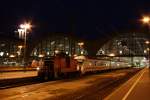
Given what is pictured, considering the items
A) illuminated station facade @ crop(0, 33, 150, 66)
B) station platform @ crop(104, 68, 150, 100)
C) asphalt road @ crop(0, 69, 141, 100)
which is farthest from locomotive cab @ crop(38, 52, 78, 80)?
illuminated station facade @ crop(0, 33, 150, 66)

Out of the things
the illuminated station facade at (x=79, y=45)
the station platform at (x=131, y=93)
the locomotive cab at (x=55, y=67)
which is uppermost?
the illuminated station facade at (x=79, y=45)

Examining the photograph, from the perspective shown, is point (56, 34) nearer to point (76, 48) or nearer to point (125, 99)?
point (76, 48)

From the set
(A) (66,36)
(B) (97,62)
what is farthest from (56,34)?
(B) (97,62)

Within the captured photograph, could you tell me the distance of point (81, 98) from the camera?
20.0 meters

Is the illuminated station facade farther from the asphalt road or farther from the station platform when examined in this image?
the station platform

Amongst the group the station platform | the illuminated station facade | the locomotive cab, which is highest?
the illuminated station facade

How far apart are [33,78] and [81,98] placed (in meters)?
20.4

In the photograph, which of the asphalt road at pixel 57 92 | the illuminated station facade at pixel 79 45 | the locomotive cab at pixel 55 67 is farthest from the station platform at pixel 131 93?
the illuminated station facade at pixel 79 45

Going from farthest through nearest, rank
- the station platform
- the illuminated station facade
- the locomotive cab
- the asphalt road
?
the illuminated station facade < the locomotive cab < the asphalt road < the station platform

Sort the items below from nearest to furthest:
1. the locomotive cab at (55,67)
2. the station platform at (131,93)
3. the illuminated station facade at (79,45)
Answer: the station platform at (131,93)
the locomotive cab at (55,67)
the illuminated station facade at (79,45)

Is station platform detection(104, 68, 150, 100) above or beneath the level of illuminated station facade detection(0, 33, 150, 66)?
beneath

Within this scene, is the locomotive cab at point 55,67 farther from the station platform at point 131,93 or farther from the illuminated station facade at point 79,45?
the illuminated station facade at point 79,45

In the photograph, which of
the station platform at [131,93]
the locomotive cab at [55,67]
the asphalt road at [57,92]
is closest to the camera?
the station platform at [131,93]

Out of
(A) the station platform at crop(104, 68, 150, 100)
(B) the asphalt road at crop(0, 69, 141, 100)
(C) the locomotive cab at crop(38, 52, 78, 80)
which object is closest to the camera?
(A) the station platform at crop(104, 68, 150, 100)
